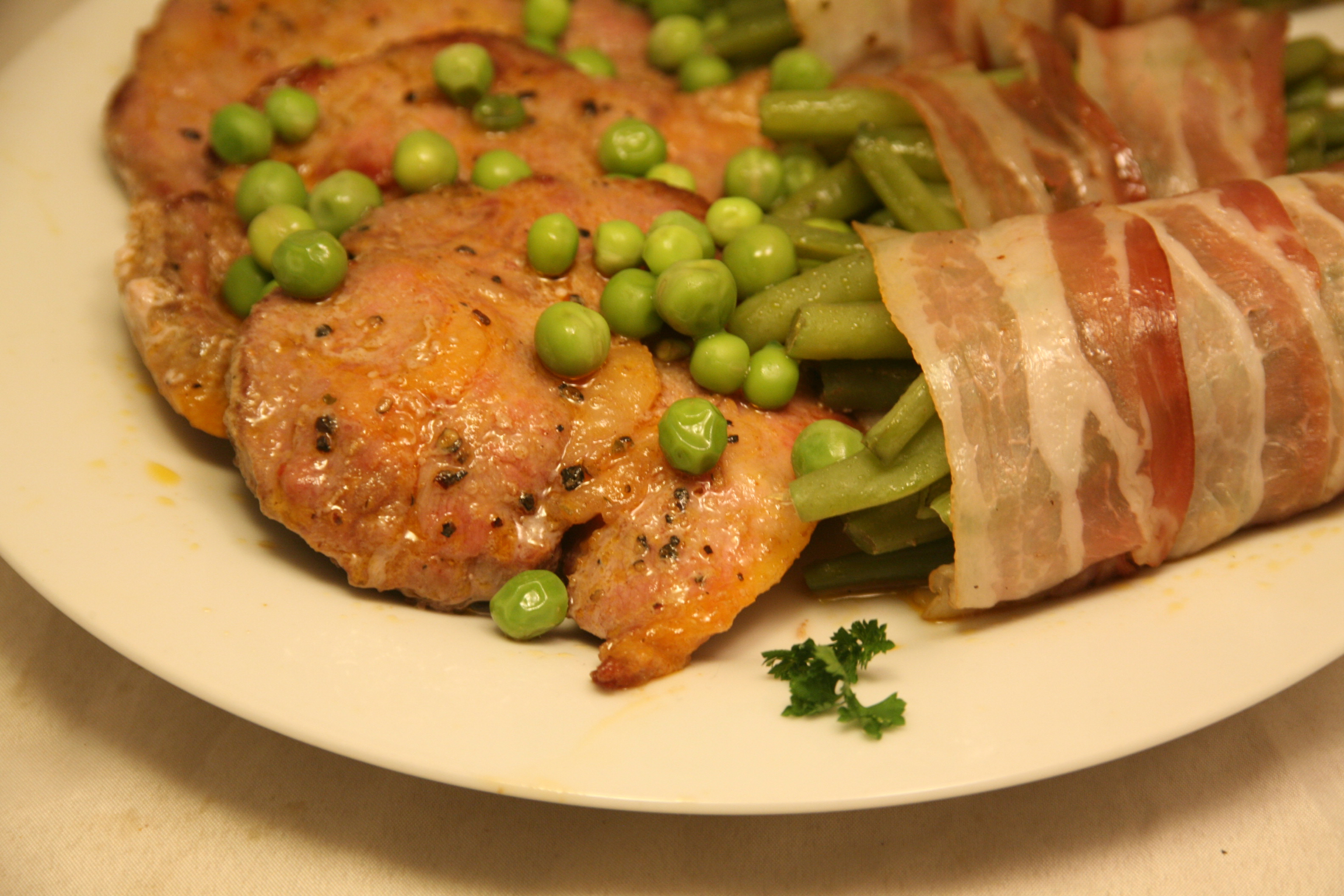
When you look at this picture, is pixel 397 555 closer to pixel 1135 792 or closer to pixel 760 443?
pixel 760 443

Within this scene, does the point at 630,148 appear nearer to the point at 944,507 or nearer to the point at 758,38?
the point at 758,38

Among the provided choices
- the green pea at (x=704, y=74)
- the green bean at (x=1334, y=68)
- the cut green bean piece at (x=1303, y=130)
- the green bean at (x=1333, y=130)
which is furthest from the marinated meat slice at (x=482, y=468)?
the green bean at (x=1334, y=68)

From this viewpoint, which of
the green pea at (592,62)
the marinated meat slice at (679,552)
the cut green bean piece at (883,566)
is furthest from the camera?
the green pea at (592,62)

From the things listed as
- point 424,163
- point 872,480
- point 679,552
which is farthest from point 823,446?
point 424,163

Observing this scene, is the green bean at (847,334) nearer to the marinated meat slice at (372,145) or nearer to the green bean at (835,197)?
the green bean at (835,197)

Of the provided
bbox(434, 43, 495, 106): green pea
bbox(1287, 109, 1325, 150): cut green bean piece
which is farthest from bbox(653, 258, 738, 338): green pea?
bbox(1287, 109, 1325, 150): cut green bean piece

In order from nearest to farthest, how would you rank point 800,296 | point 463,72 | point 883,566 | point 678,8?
point 883,566 < point 800,296 < point 463,72 < point 678,8

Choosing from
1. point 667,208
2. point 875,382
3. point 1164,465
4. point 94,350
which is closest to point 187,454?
point 94,350
